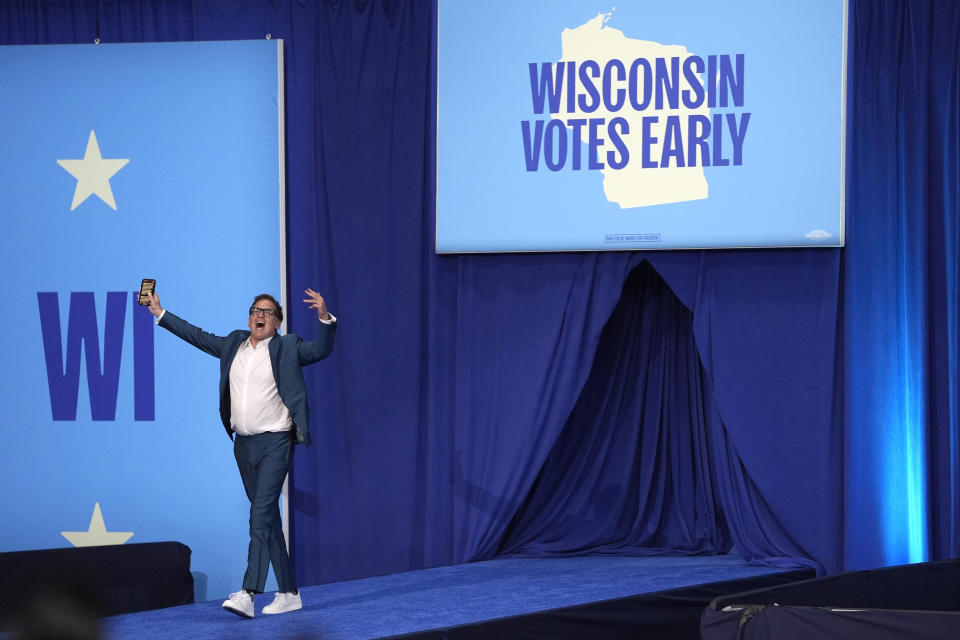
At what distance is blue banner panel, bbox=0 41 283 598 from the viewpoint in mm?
5980

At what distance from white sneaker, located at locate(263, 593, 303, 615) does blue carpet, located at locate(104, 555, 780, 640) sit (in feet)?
0.15

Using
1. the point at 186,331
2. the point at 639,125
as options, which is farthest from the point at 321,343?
the point at 639,125

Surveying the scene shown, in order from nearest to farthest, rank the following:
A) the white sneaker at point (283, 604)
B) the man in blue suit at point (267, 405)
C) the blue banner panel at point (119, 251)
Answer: the man in blue suit at point (267, 405)
the white sneaker at point (283, 604)
the blue banner panel at point (119, 251)

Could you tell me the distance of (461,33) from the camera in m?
5.86

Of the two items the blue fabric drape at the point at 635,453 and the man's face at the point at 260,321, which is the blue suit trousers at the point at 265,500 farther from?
Answer: the blue fabric drape at the point at 635,453

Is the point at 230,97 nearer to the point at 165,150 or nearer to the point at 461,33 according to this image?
the point at 165,150

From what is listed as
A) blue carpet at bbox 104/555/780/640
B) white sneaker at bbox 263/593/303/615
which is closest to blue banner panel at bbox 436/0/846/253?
blue carpet at bbox 104/555/780/640

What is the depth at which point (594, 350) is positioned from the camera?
5.83 metres

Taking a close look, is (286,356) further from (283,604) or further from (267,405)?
(283,604)

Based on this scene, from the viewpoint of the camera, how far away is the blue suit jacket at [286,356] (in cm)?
439

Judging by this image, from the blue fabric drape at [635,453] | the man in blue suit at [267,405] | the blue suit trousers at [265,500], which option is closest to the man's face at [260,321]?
the man in blue suit at [267,405]

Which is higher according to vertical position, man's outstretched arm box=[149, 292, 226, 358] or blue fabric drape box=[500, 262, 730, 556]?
man's outstretched arm box=[149, 292, 226, 358]

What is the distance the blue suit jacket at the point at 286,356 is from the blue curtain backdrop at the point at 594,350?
4.97 ft

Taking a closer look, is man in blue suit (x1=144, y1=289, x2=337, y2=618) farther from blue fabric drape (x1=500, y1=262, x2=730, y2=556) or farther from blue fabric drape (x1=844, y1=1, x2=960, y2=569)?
blue fabric drape (x1=844, y1=1, x2=960, y2=569)
